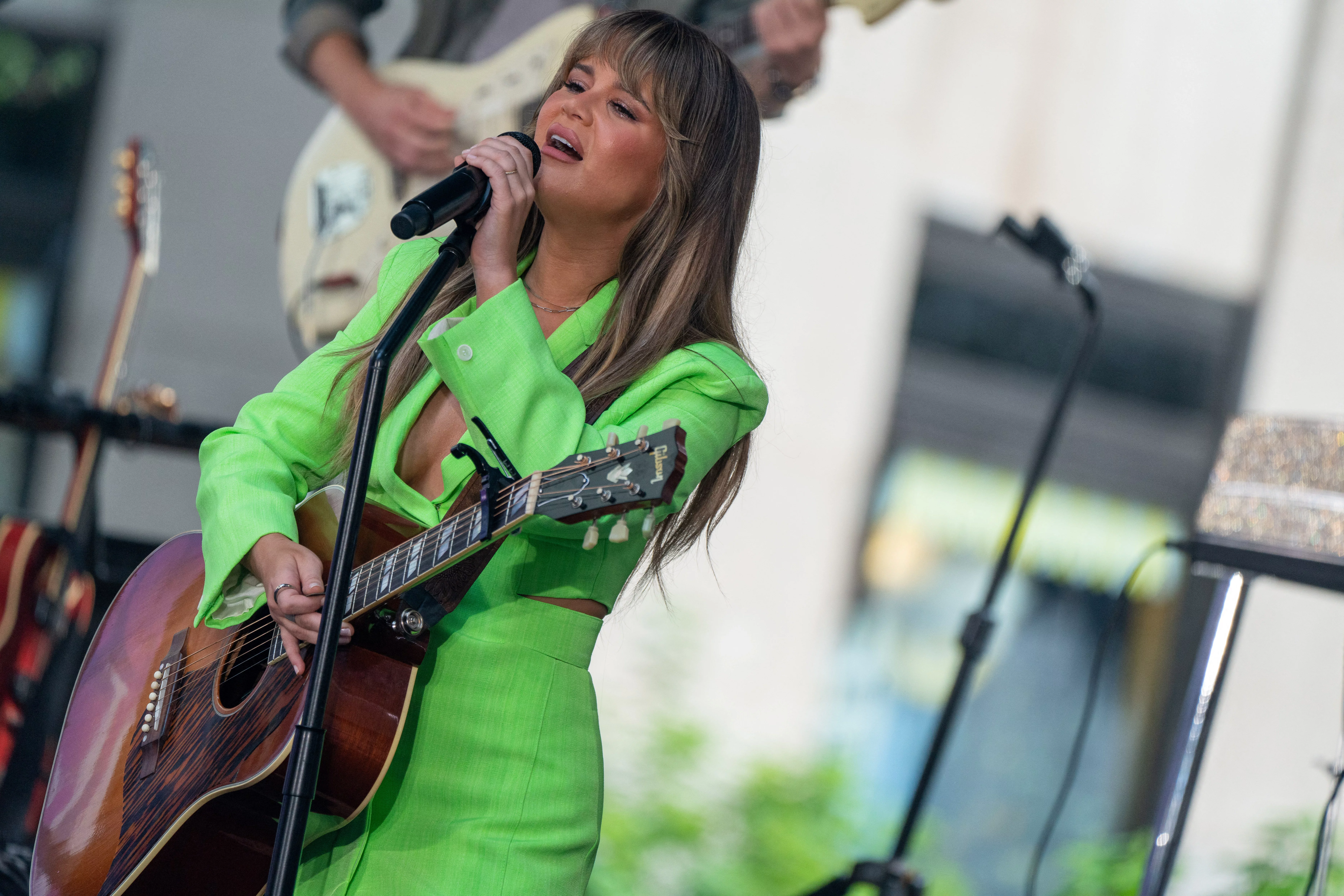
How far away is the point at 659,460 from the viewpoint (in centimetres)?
112

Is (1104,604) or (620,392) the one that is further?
(1104,604)

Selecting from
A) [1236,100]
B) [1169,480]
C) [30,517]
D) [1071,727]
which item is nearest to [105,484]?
[30,517]

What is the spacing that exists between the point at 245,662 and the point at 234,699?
49 millimetres

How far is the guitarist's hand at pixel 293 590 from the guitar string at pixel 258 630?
4 cm

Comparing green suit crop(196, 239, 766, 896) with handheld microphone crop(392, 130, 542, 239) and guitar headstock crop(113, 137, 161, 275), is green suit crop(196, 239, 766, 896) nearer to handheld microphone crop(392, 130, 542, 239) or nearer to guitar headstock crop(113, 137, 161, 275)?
handheld microphone crop(392, 130, 542, 239)

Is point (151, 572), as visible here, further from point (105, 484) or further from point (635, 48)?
point (105, 484)

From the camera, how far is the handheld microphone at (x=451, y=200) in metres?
1.14

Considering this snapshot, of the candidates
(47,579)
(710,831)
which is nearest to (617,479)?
(47,579)

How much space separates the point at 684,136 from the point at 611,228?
0.47 ft

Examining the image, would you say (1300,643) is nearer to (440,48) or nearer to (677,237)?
(440,48)

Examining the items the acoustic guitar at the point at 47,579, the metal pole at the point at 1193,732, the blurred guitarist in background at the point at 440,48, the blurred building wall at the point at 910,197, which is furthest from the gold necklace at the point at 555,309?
the blurred building wall at the point at 910,197

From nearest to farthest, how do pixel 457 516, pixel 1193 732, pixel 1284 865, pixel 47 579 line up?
1. pixel 457 516
2. pixel 1193 732
3. pixel 47 579
4. pixel 1284 865

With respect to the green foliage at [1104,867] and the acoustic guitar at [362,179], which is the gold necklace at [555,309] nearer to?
the acoustic guitar at [362,179]

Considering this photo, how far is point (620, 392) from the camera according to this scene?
4.61 feet
